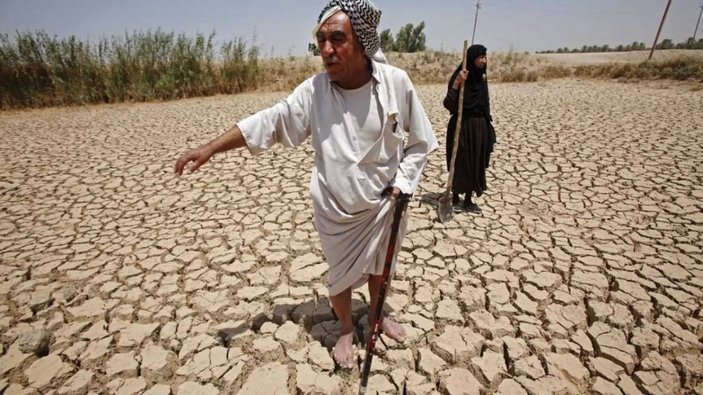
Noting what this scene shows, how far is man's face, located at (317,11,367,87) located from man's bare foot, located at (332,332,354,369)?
1.28 m

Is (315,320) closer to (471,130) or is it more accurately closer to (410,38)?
(471,130)

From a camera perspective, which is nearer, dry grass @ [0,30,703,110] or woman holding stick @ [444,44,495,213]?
woman holding stick @ [444,44,495,213]

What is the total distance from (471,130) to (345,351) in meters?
2.20

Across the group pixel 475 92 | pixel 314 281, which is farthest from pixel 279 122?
pixel 475 92

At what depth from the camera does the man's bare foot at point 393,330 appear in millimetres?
1963

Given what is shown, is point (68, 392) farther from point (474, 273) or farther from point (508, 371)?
point (474, 273)

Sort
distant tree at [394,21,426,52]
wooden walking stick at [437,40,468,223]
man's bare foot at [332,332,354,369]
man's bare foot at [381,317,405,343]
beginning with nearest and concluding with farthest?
man's bare foot at [332,332,354,369] → man's bare foot at [381,317,405,343] → wooden walking stick at [437,40,468,223] → distant tree at [394,21,426,52]

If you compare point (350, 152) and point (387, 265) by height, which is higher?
point (350, 152)

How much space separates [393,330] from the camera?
78.3 inches

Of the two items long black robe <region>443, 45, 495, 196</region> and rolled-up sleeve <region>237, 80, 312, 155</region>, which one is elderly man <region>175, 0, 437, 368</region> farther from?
long black robe <region>443, 45, 495, 196</region>

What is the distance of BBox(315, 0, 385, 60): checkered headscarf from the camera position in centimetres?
122

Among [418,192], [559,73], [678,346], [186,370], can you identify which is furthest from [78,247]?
[559,73]

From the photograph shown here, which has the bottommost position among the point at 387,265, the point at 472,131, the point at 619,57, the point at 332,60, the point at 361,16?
the point at 619,57

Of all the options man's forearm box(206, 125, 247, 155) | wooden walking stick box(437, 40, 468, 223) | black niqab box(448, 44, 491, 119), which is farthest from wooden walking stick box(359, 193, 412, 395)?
black niqab box(448, 44, 491, 119)
